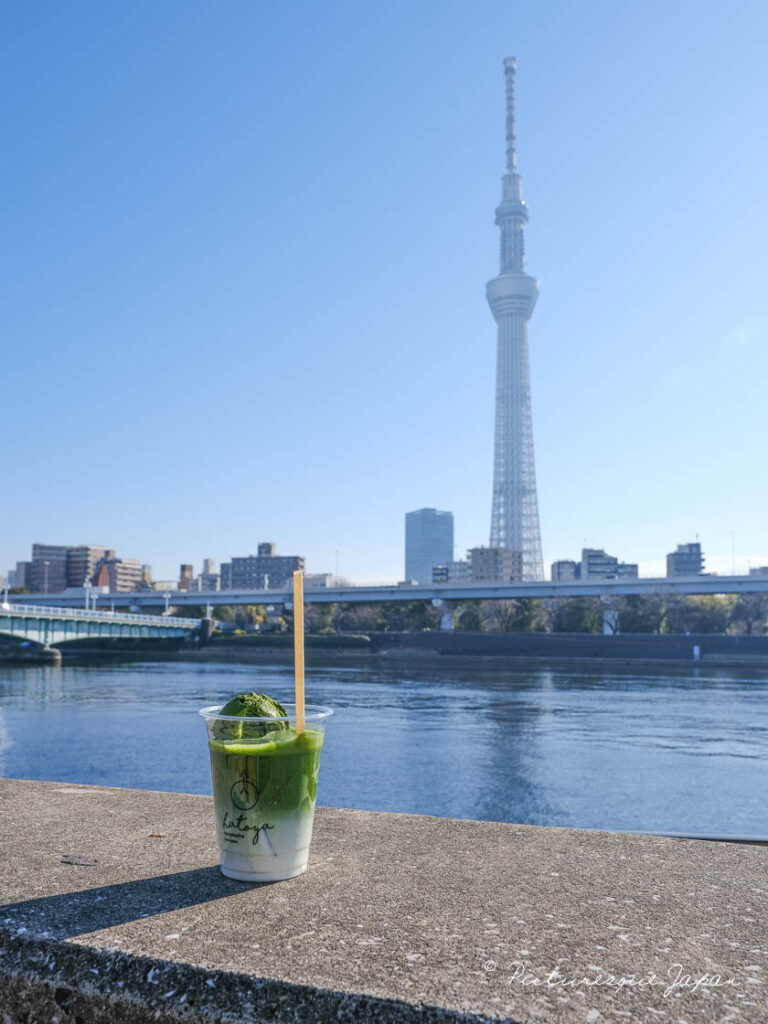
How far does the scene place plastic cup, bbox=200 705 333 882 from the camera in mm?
1607

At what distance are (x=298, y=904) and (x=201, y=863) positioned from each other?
0.37 m

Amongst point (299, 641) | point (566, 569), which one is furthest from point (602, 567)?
point (299, 641)

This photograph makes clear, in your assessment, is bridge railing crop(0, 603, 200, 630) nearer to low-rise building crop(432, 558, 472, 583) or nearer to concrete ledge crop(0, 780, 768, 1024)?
concrete ledge crop(0, 780, 768, 1024)

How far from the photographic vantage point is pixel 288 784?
1649mm

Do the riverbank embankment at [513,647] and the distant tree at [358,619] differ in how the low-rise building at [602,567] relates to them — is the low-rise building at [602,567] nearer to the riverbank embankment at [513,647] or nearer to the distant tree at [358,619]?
the distant tree at [358,619]

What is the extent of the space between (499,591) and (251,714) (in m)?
63.6

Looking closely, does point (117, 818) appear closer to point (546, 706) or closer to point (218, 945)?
point (218, 945)

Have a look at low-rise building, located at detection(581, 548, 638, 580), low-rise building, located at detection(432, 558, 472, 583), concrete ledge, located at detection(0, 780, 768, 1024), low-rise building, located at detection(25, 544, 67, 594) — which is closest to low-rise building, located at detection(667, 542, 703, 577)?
low-rise building, located at detection(581, 548, 638, 580)

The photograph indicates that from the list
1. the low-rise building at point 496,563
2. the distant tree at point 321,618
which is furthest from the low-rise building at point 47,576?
the distant tree at point 321,618

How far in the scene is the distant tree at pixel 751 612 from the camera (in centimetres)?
6969

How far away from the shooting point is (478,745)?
22.0 metres

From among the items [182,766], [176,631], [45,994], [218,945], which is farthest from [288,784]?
[176,631]

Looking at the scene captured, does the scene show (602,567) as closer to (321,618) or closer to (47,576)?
(321,618)

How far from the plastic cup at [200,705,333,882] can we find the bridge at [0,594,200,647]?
155ft
